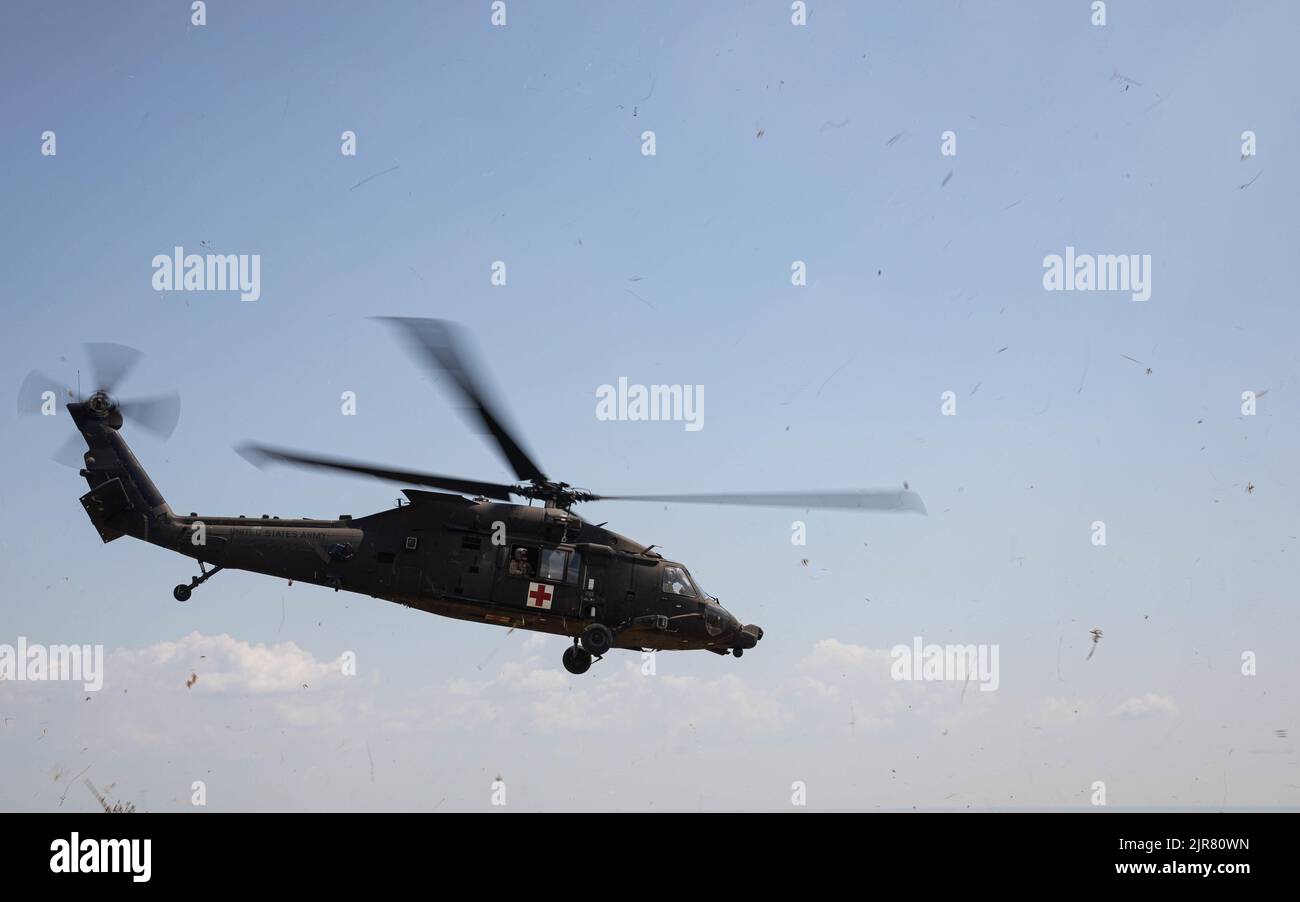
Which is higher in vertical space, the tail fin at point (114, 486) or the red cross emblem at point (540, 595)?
the tail fin at point (114, 486)

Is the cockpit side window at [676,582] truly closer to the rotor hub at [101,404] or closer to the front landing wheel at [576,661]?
the front landing wheel at [576,661]

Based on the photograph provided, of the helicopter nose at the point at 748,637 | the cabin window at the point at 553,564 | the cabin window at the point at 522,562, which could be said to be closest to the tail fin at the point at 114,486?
the cabin window at the point at 522,562

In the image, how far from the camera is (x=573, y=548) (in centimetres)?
2408

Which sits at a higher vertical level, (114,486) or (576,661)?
(114,486)

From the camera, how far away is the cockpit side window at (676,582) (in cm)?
2450

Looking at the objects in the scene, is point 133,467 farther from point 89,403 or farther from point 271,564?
point 271,564

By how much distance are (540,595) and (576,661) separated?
1.56 metres

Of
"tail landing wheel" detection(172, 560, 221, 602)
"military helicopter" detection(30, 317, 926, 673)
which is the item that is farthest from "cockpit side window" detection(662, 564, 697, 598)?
"tail landing wheel" detection(172, 560, 221, 602)

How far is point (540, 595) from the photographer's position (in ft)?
78.3

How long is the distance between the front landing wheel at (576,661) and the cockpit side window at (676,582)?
2.15m

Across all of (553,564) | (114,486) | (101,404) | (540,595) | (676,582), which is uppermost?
(101,404)

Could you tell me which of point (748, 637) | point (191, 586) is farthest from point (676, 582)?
point (191, 586)

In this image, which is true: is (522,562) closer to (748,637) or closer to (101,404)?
(748,637)
